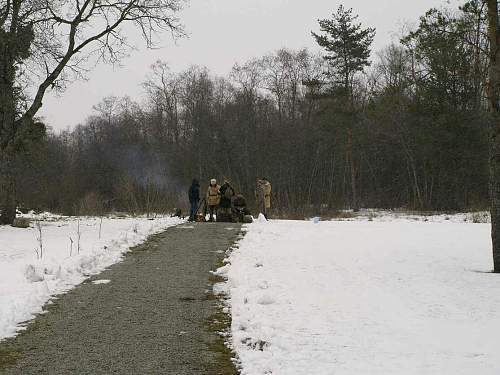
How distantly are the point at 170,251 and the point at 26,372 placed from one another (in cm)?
698

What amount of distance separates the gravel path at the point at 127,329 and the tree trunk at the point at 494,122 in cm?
514

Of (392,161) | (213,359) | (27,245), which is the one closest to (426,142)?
(392,161)

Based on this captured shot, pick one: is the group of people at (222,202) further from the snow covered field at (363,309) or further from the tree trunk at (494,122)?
the tree trunk at (494,122)

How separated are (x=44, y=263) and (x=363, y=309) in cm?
567

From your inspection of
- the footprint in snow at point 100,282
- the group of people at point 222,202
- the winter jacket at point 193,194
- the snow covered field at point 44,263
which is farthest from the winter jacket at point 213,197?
the footprint in snow at point 100,282

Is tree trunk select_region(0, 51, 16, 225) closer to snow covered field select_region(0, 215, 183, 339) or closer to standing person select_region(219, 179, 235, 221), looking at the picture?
snow covered field select_region(0, 215, 183, 339)

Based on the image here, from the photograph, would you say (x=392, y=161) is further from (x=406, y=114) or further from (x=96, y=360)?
(x=96, y=360)

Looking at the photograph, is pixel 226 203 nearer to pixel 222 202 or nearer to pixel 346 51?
pixel 222 202

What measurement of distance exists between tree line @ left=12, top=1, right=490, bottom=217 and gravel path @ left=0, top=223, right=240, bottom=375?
1489 centimetres

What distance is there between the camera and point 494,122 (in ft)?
29.6

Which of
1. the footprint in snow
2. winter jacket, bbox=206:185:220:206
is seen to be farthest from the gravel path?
winter jacket, bbox=206:185:220:206

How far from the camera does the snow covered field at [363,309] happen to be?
445cm

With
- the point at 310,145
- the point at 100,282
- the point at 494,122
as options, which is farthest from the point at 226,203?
the point at 310,145

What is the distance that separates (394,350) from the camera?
15.4 ft
